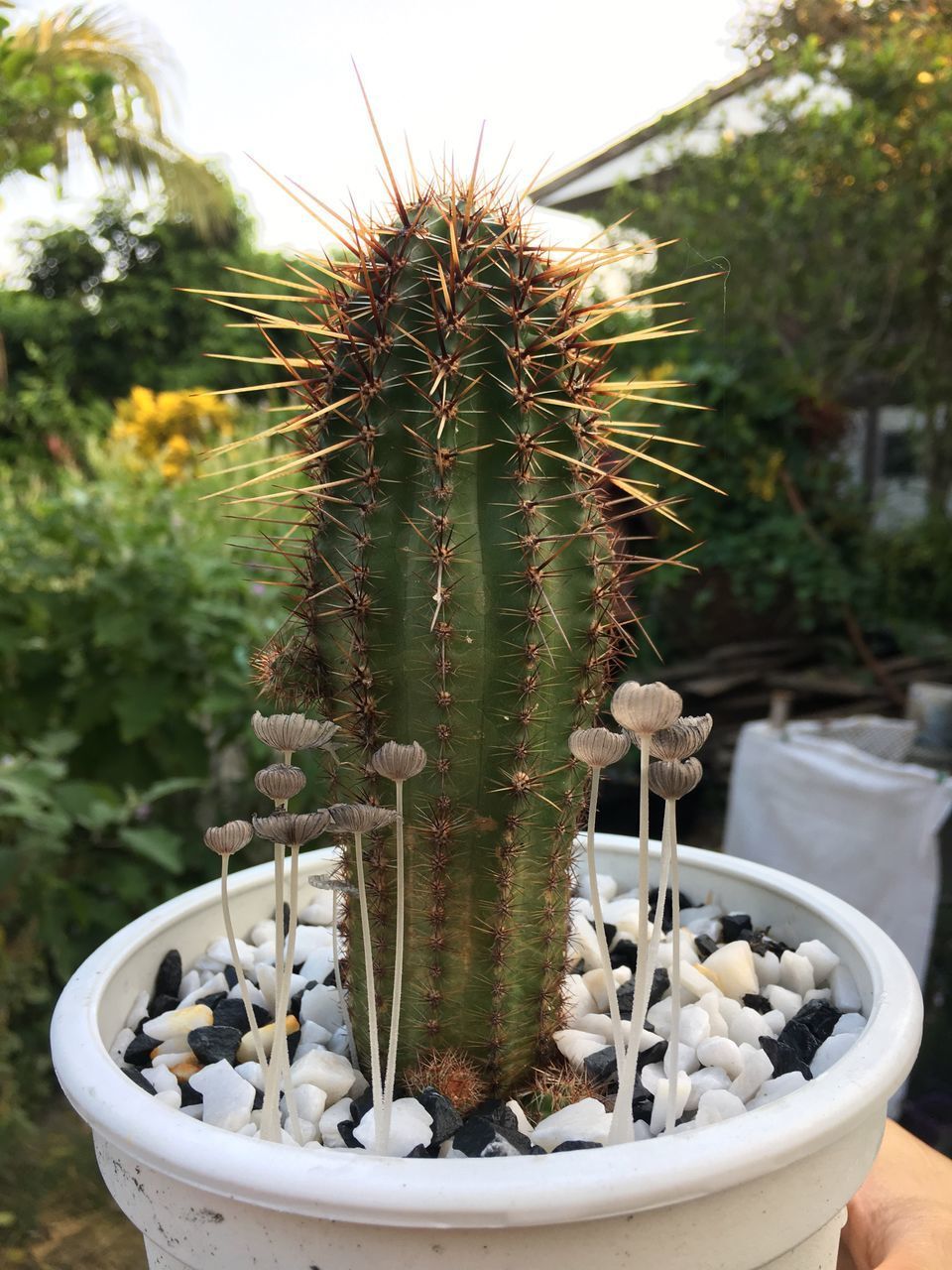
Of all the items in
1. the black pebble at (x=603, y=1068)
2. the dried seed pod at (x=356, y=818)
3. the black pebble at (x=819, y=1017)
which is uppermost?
the dried seed pod at (x=356, y=818)

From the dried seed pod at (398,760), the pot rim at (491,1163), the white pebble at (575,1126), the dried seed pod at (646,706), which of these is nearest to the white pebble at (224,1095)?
the pot rim at (491,1163)

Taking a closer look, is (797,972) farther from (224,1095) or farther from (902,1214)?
(224,1095)

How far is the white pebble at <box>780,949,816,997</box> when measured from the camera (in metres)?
0.97

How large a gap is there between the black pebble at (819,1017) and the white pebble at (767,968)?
0.07m

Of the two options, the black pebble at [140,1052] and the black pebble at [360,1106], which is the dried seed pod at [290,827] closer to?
the black pebble at [360,1106]

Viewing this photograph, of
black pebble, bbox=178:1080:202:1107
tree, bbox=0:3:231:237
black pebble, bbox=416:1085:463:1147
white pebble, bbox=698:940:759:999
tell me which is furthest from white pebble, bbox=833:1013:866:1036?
tree, bbox=0:3:231:237

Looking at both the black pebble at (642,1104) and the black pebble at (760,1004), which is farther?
the black pebble at (760,1004)

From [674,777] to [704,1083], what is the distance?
1.17 feet

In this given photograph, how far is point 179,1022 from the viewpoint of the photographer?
907mm

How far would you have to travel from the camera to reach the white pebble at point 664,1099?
2.44 ft

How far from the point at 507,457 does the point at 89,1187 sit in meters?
2.33

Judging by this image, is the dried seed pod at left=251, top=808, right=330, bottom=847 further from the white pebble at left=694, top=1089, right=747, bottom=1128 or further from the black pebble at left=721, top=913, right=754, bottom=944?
the black pebble at left=721, top=913, right=754, bottom=944

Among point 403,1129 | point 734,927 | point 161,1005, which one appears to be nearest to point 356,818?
point 403,1129

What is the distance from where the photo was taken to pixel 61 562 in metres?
2.43
